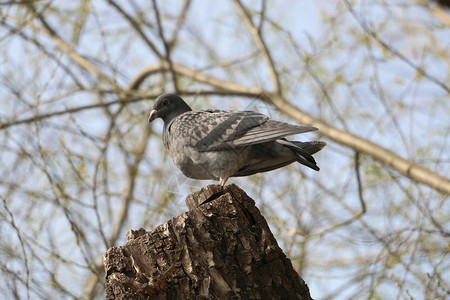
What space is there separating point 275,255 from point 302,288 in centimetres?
27

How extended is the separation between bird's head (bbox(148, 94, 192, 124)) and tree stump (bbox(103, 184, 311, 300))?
7.70 ft

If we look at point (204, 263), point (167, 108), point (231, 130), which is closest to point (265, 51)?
point (167, 108)

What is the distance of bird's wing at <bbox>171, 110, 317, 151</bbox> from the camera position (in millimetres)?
4949

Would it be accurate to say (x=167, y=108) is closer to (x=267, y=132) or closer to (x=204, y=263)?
(x=267, y=132)

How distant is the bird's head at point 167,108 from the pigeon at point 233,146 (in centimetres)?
63

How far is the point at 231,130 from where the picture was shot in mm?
5164

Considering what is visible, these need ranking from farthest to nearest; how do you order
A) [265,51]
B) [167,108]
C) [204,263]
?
[265,51] → [167,108] → [204,263]

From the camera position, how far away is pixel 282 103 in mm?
8117

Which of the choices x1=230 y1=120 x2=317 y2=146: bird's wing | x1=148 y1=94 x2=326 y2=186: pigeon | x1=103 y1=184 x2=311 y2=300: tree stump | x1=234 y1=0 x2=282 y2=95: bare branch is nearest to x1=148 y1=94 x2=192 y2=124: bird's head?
x1=148 y1=94 x2=326 y2=186: pigeon

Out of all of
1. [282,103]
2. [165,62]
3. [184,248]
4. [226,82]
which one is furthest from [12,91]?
[184,248]

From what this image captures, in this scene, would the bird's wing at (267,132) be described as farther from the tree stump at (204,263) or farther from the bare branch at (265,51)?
the bare branch at (265,51)

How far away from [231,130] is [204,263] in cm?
171

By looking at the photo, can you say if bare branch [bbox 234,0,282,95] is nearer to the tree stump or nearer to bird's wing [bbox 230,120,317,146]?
bird's wing [bbox 230,120,317,146]

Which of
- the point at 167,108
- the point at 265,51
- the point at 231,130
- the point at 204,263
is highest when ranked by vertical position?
the point at 265,51
